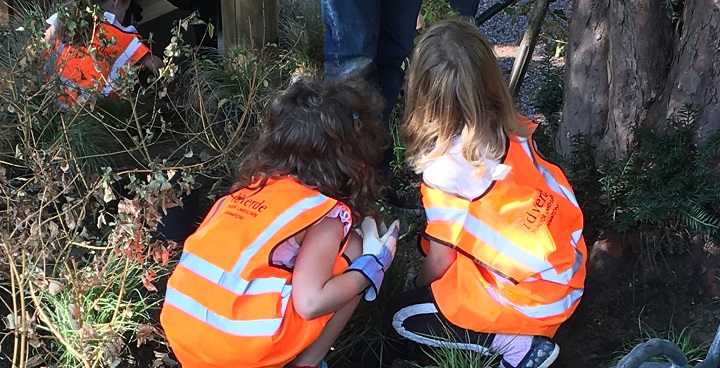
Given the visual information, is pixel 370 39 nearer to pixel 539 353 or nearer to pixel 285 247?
pixel 285 247

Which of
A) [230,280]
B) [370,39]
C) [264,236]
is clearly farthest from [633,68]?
[230,280]

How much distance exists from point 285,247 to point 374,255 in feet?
0.85

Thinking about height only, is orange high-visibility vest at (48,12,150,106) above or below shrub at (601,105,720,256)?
above

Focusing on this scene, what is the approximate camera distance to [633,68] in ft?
9.33

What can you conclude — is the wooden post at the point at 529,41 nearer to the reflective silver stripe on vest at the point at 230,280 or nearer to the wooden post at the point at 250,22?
the wooden post at the point at 250,22

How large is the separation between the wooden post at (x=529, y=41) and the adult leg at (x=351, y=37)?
81cm

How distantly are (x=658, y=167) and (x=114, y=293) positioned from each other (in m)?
1.83

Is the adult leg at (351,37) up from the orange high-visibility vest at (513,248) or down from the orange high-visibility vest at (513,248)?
up

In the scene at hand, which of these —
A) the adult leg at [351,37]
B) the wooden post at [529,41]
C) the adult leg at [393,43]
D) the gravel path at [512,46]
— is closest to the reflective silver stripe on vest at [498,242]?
the adult leg at [351,37]

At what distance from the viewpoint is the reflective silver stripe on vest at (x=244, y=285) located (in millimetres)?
2090

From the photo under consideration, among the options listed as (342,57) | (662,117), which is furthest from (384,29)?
(662,117)

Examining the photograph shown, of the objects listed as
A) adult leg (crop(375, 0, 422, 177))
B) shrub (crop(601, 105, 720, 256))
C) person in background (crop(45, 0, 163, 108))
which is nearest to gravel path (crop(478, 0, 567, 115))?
adult leg (crop(375, 0, 422, 177))

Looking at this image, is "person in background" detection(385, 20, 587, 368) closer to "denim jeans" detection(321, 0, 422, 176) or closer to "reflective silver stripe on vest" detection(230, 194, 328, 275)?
"reflective silver stripe on vest" detection(230, 194, 328, 275)

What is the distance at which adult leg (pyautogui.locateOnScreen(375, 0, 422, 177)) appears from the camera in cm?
322
